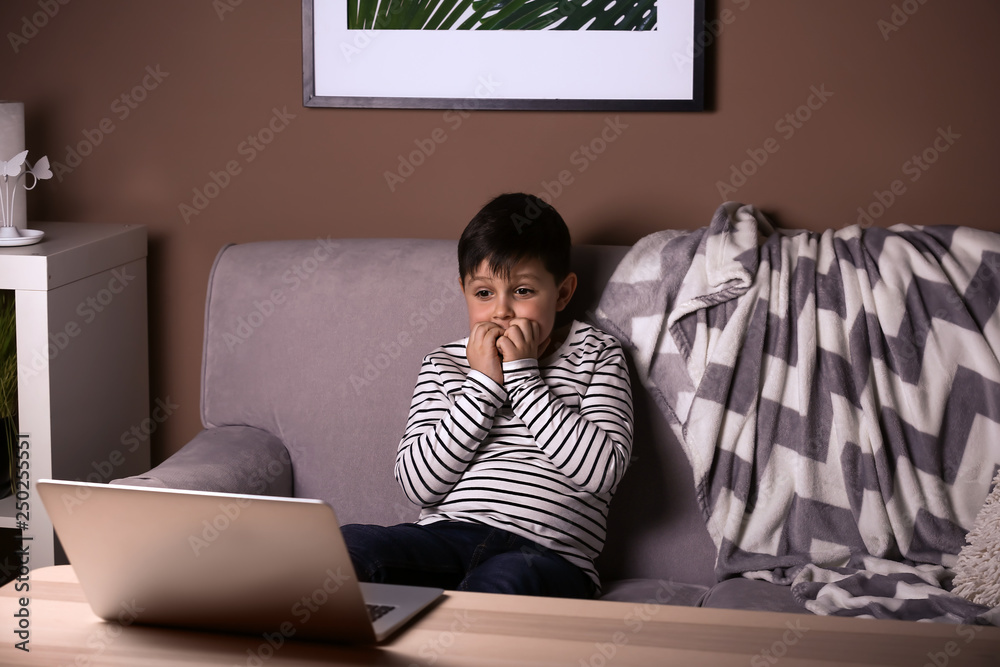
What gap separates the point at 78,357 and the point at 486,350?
0.85 meters

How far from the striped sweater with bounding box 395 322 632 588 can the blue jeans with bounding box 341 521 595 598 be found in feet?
0.11

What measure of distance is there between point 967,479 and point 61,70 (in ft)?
6.62

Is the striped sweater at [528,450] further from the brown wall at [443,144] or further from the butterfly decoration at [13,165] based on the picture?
the butterfly decoration at [13,165]

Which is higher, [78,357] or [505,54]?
[505,54]

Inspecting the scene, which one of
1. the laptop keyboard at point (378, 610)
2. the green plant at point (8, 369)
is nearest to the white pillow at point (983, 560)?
the laptop keyboard at point (378, 610)

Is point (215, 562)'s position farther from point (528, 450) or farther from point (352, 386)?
point (352, 386)

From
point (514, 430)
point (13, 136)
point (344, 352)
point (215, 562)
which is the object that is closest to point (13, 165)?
point (13, 136)

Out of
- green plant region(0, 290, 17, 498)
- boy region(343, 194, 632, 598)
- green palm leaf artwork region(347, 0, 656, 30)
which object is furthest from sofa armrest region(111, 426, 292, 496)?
green palm leaf artwork region(347, 0, 656, 30)

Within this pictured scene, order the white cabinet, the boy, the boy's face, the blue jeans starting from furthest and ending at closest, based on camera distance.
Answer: the white cabinet < the boy's face < the boy < the blue jeans

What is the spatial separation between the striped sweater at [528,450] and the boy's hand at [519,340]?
0.06 ft

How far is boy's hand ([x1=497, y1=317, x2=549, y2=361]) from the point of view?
151 centimetres

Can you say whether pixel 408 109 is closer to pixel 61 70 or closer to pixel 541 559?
pixel 61 70

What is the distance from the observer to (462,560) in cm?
139

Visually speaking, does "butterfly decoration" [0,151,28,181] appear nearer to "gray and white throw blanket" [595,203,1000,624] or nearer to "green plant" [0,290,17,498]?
"green plant" [0,290,17,498]
